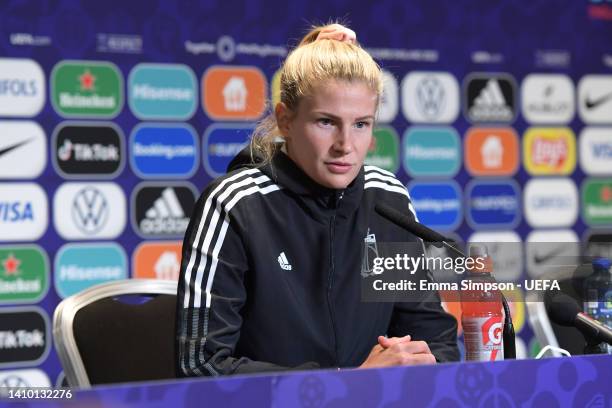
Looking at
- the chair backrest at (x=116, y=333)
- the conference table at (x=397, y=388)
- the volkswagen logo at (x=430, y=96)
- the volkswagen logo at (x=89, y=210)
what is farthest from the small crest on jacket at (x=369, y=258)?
the volkswagen logo at (x=430, y=96)

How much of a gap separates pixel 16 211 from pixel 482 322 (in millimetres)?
2300

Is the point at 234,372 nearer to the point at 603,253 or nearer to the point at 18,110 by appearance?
the point at 603,253

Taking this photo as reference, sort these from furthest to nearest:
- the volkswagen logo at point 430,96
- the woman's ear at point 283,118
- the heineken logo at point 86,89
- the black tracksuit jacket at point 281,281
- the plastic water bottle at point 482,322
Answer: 1. the volkswagen logo at point 430,96
2. the heineken logo at point 86,89
3. the woman's ear at point 283,118
4. the black tracksuit jacket at point 281,281
5. the plastic water bottle at point 482,322

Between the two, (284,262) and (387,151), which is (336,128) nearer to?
(284,262)

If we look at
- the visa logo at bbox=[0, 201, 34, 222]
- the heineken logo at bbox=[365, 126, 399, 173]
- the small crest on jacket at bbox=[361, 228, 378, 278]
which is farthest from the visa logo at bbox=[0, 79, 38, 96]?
the small crest on jacket at bbox=[361, 228, 378, 278]

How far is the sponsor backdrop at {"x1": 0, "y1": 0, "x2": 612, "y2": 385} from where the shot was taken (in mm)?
3314

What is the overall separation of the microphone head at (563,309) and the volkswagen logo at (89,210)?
2.33 metres

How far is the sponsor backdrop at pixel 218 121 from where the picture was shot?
331 centimetres

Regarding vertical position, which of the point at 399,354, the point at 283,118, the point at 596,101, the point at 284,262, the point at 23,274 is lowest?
the point at 23,274

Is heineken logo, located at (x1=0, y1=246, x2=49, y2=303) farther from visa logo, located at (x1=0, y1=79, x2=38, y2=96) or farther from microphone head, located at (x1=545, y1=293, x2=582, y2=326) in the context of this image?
microphone head, located at (x1=545, y1=293, x2=582, y2=326)

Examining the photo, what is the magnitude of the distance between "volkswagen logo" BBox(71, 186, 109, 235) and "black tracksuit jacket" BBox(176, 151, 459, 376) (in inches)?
68.7

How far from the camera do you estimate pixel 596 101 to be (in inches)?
170

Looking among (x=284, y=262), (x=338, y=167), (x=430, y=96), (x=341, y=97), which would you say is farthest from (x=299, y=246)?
(x=430, y=96)

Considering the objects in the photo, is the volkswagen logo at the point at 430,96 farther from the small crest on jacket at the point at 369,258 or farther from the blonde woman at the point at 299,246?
the small crest on jacket at the point at 369,258
